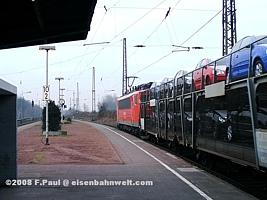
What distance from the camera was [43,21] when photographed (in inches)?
576

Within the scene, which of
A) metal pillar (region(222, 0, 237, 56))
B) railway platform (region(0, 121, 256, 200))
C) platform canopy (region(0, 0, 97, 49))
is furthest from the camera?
metal pillar (region(222, 0, 237, 56))

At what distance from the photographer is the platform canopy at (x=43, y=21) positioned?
13.0m

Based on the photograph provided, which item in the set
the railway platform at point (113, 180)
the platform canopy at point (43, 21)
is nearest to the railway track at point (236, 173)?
the railway platform at point (113, 180)

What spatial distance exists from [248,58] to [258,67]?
0.83 meters

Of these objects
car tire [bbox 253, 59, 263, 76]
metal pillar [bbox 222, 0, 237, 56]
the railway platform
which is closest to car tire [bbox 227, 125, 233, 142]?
the railway platform

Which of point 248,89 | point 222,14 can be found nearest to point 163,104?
point 222,14

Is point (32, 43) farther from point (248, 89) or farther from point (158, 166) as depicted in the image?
point (248, 89)

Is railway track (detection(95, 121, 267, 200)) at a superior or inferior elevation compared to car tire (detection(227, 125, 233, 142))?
inferior

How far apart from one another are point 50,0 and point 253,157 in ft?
19.1

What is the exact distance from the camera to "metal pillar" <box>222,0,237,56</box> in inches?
1017

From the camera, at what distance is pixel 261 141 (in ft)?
34.7

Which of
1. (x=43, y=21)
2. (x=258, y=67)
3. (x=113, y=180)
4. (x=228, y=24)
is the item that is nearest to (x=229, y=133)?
(x=258, y=67)

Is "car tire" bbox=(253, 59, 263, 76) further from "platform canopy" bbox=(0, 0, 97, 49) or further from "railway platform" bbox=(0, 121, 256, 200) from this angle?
"platform canopy" bbox=(0, 0, 97, 49)

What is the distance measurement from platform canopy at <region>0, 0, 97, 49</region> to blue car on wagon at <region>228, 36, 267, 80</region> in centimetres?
360
